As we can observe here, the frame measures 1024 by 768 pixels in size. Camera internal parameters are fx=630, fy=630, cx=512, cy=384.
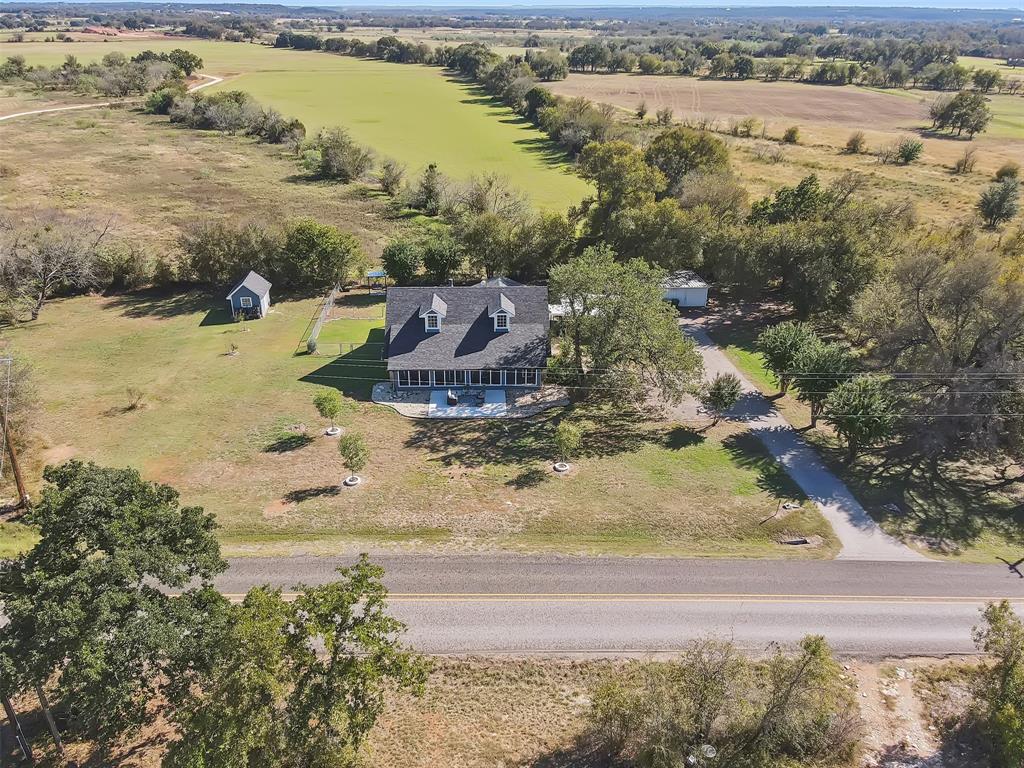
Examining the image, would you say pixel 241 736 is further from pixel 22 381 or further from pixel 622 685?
pixel 22 381

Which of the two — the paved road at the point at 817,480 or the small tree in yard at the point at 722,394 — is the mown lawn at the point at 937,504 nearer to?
the paved road at the point at 817,480

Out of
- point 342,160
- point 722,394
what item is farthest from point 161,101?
point 722,394

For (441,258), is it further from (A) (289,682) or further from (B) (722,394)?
(A) (289,682)

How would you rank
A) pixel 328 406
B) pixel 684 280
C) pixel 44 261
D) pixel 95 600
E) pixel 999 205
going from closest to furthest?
1. pixel 95 600
2. pixel 328 406
3. pixel 44 261
4. pixel 684 280
5. pixel 999 205

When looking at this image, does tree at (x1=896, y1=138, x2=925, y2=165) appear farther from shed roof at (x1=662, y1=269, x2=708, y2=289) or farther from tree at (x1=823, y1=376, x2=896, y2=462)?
tree at (x1=823, y1=376, x2=896, y2=462)

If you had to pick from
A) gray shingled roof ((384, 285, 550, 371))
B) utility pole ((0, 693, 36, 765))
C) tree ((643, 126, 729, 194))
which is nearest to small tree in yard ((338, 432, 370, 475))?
gray shingled roof ((384, 285, 550, 371))

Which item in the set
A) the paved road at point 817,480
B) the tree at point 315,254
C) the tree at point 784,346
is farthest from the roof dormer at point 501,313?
the tree at point 315,254

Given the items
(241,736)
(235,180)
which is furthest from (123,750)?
(235,180)
